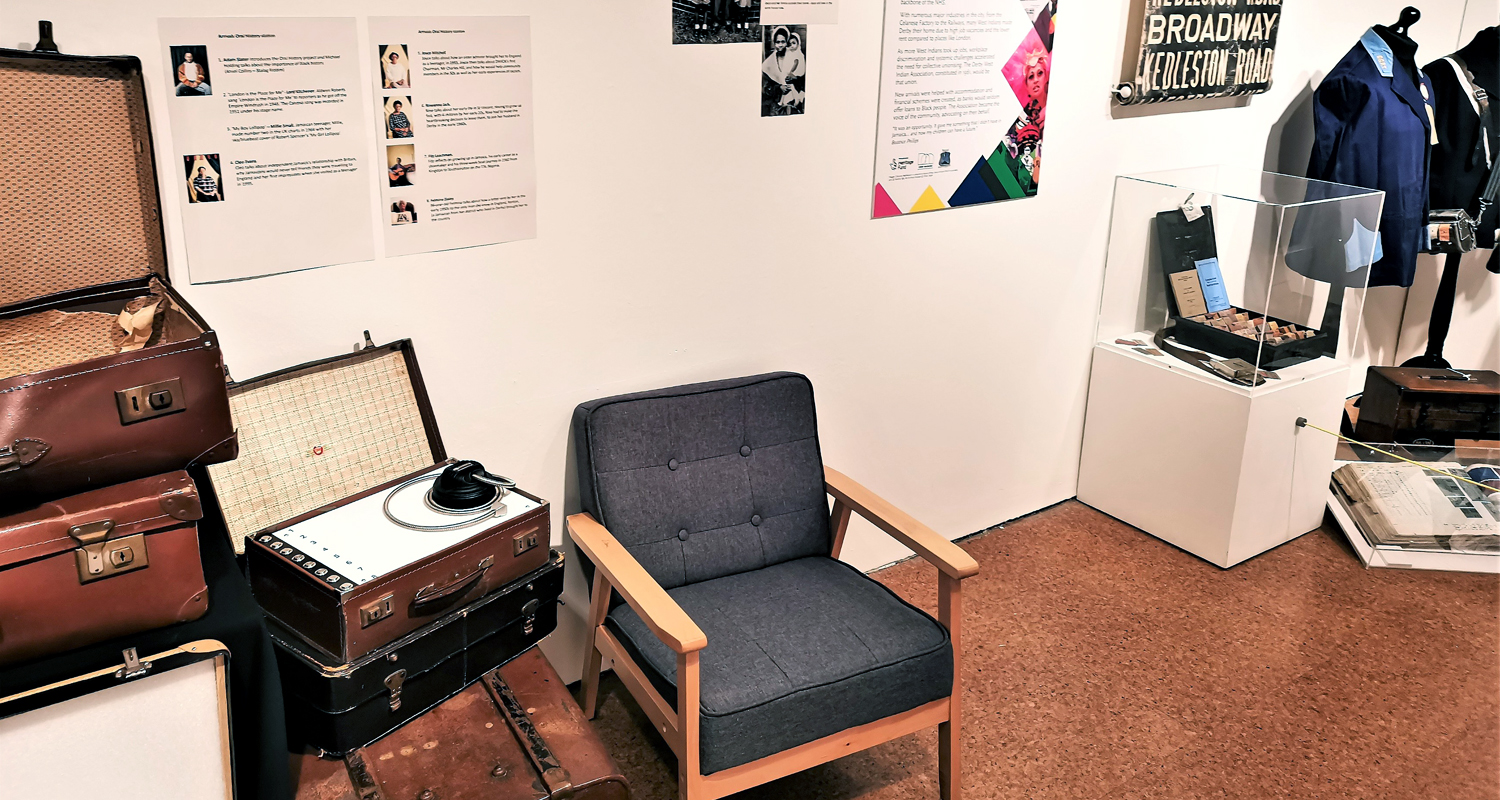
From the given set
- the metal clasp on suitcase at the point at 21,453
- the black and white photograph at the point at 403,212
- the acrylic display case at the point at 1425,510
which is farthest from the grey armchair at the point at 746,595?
the acrylic display case at the point at 1425,510

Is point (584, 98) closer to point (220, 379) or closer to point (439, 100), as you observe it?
point (439, 100)

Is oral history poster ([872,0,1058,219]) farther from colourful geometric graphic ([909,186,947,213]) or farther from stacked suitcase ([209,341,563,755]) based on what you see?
stacked suitcase ([209,341,563,755])

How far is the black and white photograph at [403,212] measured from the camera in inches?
84.0

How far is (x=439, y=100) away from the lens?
2.12 meters

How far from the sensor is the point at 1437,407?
3.86 m

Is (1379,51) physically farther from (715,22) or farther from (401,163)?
(401,163)

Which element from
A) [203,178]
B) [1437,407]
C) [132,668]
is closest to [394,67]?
[203,178]

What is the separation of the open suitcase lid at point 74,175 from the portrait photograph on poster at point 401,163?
0.42 meters

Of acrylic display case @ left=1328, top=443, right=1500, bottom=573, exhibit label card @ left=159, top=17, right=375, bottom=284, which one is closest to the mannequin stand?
acrylic display case @ left=1328, top=443, right=1500, bottom=573

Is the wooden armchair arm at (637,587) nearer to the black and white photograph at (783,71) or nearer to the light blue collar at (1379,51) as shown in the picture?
the black and white photograph at (783,71)

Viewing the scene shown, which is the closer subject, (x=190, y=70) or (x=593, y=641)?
(x=190, y=70)

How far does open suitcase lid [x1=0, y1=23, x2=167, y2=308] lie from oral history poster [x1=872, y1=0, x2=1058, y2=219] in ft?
5.72

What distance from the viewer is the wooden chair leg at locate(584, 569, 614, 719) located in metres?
2.41

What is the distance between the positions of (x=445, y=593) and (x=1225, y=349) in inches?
102
